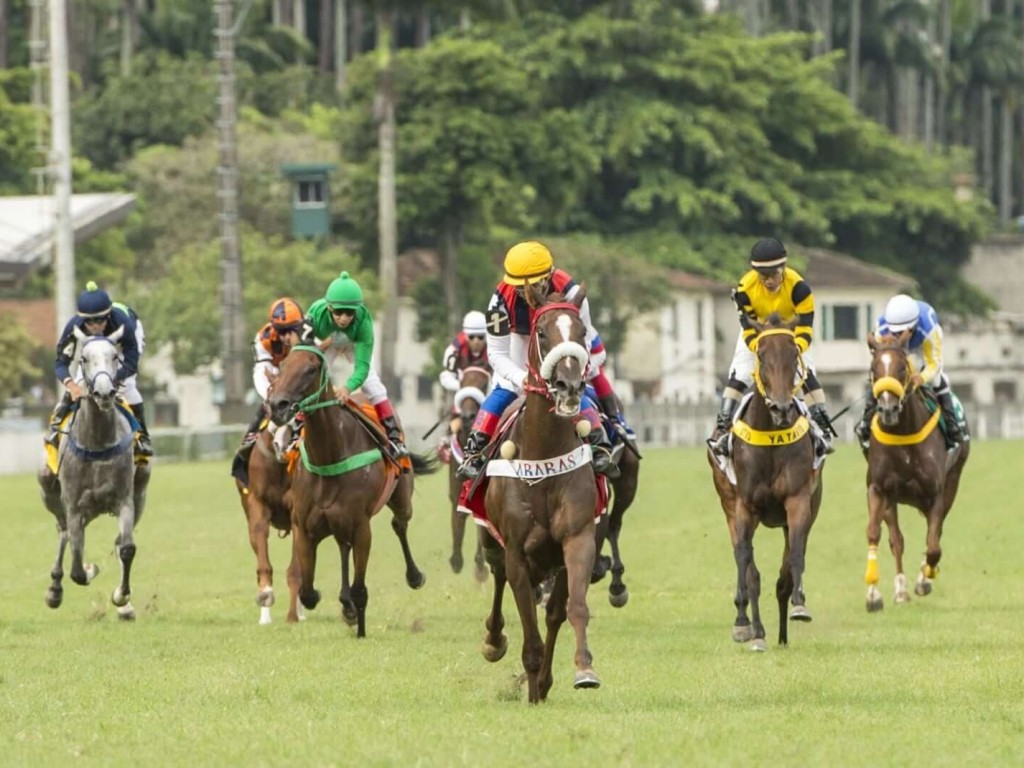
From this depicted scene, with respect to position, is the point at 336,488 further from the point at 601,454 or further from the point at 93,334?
the point at 601,454

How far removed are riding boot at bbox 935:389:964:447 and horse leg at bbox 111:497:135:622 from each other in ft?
20.4

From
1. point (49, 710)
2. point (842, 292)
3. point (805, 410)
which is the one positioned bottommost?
point (842, 292)

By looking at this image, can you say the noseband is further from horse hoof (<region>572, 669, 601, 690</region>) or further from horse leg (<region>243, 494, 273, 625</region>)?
horse leg (<region>243, 494, 273, 625</region>)

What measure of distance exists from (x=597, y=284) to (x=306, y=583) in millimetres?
57050

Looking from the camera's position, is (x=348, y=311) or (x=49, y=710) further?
(x=348, y=311)

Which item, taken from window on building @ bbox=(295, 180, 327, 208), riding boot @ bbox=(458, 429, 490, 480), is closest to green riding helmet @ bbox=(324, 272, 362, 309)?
riding boot @ bbox=(458, 429, 490, 480)

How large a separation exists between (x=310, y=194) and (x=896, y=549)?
152 feet

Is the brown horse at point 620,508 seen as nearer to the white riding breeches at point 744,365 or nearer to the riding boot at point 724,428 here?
the riding boot at point 724,428

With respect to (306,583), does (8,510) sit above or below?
below

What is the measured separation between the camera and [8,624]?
16906 mm

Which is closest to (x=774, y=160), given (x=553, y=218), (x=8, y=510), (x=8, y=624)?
(x=553, y=218)

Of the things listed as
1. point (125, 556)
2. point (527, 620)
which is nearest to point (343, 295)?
point (125, 556)

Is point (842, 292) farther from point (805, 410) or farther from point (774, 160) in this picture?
point (805, 410)

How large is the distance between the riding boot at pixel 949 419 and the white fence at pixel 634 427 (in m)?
26.0
